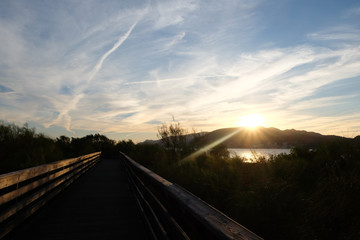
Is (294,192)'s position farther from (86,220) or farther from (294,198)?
(86,220)

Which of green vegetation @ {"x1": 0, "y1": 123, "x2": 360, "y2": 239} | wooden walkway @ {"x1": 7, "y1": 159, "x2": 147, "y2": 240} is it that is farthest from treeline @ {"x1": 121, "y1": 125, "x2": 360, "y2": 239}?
wooden walkway @ {"x1": 7, "y1": 159, "x2": 147, "y2": 240}

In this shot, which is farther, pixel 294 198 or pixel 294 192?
pixel 294 192

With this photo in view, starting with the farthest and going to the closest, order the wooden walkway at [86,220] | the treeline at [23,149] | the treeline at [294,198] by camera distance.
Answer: the treeline at [23,149], the wooden walkway at [86,220], the treeline at [294,198]

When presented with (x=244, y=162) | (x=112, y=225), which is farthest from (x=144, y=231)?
(x=244, y=162)

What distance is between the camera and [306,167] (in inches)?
279

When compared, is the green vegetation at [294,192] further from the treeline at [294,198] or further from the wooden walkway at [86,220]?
the wooden walkway at [86,220]

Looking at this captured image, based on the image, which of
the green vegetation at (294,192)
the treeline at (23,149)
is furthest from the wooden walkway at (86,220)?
the treeline at (23,149)

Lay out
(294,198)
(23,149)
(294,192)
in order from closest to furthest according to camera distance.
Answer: (294,198)
(294,192)
(23,149)

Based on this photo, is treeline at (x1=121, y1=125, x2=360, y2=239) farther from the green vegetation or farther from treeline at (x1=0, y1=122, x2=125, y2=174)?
treeline at (x1=0, y1=122, x2=125, y2=174)

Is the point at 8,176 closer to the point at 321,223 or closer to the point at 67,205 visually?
the point at 67,205

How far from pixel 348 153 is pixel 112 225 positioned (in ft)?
21.7

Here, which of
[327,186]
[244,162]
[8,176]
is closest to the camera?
[8,176]

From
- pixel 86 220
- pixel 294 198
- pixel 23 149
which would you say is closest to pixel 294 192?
pixel 294 198

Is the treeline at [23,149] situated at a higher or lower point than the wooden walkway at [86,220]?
higher
